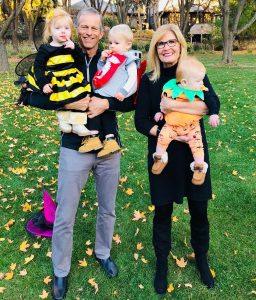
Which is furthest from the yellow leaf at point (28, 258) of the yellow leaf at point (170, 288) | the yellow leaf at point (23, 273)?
the yellow leaf at point (170, 288)

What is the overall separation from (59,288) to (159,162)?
5.26 feet

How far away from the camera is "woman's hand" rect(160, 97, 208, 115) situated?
2902mm

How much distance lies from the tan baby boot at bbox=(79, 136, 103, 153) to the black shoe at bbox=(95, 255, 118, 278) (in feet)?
4.78

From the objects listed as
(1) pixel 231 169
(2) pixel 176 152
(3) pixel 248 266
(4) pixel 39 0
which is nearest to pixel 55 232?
(2) pixel 176 152

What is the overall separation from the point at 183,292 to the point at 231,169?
3.21 meters

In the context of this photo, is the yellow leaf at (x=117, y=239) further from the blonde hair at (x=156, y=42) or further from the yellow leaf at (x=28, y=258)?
the blonde hair at (x=156, y=42)

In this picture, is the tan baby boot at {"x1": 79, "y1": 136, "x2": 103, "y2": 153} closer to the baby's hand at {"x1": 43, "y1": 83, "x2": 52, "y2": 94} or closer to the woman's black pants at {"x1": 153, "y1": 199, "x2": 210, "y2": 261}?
the baby's hand at {"x1": 43, "y1": 83, "x2": 52, "y2": 94}

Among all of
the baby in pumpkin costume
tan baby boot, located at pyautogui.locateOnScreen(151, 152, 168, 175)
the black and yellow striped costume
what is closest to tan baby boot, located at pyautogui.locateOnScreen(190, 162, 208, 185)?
the baby in pumpkin costume

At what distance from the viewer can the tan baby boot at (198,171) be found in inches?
120

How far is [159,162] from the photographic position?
3049 mm

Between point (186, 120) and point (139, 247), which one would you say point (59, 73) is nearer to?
point (186, 120)

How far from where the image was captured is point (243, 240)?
4.39 m

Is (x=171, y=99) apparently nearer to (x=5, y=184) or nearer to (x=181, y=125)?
(x=181, y=125)

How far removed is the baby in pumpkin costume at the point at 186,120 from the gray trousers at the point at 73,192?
0.51 metres
